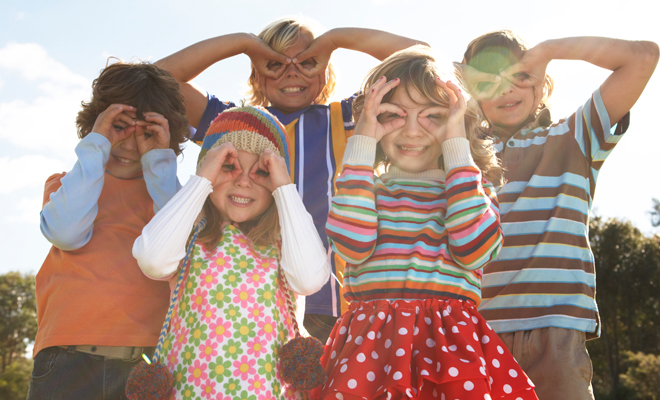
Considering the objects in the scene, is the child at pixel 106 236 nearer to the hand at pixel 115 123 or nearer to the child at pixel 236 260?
the hand at pixel 115 123

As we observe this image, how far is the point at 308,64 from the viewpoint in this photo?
3887mm

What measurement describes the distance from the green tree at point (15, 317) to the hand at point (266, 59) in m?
31.6

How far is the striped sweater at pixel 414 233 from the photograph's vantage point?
230cm

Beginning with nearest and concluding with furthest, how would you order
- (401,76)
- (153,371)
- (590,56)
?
(153,371), (401,76), (590,56)

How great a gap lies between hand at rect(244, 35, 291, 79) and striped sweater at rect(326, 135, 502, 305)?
158cm

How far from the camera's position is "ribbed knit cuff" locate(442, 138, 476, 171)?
95.0 inches

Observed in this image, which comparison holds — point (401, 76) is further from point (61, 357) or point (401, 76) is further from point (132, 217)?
point (61, 357)

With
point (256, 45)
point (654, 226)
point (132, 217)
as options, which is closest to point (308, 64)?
point (256, 45)

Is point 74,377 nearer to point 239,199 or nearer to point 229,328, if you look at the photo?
point 229,328

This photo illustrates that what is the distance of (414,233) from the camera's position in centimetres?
241

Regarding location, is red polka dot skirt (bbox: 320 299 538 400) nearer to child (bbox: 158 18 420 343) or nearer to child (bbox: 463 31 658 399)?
A: child (bbox: 463 31 658 399)

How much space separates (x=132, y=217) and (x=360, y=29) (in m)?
2.17

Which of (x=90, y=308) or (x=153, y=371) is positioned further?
(x=90, y=308)

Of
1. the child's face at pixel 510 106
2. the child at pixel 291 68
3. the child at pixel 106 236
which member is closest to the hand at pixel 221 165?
the child at pixel 106 236
